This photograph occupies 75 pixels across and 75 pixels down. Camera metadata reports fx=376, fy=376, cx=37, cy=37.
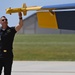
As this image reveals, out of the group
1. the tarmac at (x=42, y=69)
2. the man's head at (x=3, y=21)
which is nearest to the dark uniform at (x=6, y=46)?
the man's head at (x=3, y=21)

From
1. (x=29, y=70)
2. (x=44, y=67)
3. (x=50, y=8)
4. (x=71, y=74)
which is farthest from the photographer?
(x=44, y=67)

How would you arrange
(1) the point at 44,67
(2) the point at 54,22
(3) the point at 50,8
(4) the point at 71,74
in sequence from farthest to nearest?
1. (1) the point at 44,67
2. (4) the point at 71,74
3. (2) the point at 54,22
4. (3) the point at 50,8

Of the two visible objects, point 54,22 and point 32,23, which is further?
point 32,23

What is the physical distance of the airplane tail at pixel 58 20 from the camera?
488 cm

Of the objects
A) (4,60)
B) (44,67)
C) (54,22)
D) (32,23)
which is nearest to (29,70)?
(44,67)

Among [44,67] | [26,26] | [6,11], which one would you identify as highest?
[6,11]

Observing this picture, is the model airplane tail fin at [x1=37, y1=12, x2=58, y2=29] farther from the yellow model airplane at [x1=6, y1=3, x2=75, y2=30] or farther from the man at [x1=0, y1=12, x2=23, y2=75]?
the man at [x1=0, y1=12, x2=23, y2=75]

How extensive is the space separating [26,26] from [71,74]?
3817 inches

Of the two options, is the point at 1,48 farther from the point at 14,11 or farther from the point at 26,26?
the point at 26,26

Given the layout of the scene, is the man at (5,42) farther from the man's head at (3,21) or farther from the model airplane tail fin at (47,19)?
the model airplane tail fin at (47,19)

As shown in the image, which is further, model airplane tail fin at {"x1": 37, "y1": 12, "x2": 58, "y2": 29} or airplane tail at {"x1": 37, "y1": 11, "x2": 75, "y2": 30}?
model airplane tail fin at {"x1": 37, "y1": 12, "x2": 58, "y2": 29}

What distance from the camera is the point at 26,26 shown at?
10706 centimetres

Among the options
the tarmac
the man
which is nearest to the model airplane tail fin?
the man

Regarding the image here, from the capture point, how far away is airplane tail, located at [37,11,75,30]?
4.88m
